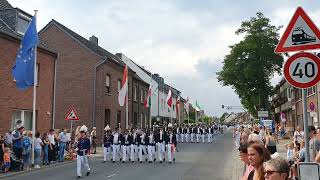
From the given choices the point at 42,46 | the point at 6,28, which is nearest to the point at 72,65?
the point at 42,46

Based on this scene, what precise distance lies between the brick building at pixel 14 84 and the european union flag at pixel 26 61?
2317 mm

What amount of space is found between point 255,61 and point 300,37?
45.8 m

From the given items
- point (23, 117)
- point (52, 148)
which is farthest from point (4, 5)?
point (52, 148)

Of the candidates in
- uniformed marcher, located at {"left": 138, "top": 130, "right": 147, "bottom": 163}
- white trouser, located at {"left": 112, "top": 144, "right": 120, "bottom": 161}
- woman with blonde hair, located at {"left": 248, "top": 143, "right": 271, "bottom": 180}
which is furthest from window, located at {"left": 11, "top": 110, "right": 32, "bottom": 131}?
woman with blonde hair, located at {"left": 248, "top": 143, "right": 271, "bottom": 180}

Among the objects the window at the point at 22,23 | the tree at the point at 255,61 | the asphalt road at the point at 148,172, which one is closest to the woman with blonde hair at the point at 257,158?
the asphalt road at the point at 148,172

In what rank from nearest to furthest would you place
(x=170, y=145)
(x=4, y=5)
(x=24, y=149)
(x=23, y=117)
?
(x=24, y=149) < (x=170, y=145) < (x=23, y=117) < (x=4, y=5)

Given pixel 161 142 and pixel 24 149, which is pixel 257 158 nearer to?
pixel 24 149

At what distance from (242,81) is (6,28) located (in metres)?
35.3

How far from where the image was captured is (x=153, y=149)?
21.7 meters

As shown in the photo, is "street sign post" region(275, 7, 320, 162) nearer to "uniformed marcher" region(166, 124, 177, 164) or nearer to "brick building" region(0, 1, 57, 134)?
"uniformed marcher" region(166, 124, 177, 164)

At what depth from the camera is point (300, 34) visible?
593 centimetres

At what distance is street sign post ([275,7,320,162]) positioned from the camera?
226 inches

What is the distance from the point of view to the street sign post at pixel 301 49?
18.8ft

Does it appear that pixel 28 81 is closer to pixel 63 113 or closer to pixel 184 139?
pixel 63 113
